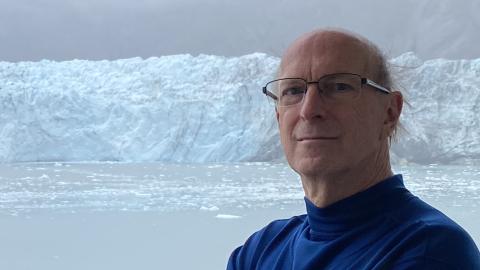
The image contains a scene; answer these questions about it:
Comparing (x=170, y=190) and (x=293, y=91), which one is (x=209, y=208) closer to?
(x=170, y=190)

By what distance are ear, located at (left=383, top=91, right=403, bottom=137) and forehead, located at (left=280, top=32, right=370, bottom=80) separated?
0.03 m

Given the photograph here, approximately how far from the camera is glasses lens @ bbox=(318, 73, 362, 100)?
1.63 ft

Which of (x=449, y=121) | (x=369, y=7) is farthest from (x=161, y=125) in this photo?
(x=369, y=7)

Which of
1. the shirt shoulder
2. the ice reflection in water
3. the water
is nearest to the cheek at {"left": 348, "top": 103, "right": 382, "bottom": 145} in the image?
the shirt shoulder

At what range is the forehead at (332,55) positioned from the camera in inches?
19.7

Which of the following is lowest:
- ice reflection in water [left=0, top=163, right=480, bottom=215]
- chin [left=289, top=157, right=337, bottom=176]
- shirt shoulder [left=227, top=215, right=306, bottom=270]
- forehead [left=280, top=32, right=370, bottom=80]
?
ice reflection in water [left=0, top=163, right=480, bottom=215]

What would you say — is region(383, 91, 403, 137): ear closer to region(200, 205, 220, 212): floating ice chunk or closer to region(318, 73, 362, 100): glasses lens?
region(318, 73, 362, 100): glasses lens

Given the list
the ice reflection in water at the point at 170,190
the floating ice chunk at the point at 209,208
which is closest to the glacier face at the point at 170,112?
the ice reflection in water at the point at 170,190

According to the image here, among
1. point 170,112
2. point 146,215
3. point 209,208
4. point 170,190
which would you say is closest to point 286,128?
point 146,215

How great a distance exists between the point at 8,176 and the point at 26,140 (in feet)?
8.71

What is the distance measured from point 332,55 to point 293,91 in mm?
44

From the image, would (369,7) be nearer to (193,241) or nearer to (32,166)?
(193,241)

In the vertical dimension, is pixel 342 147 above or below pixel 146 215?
above

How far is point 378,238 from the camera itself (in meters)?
0.46
